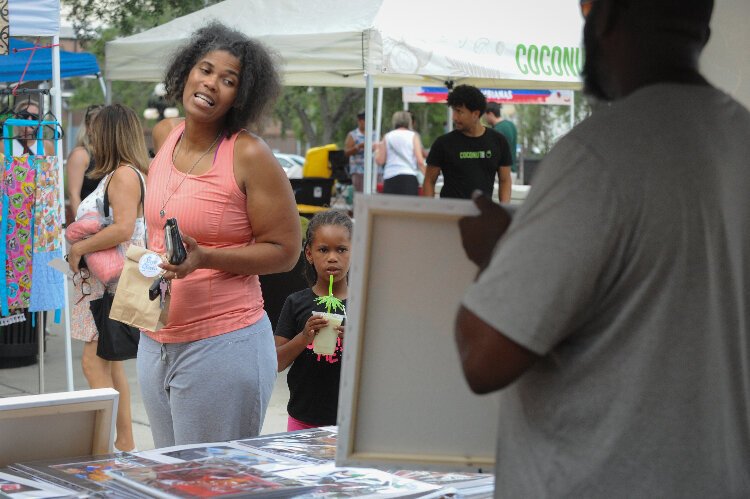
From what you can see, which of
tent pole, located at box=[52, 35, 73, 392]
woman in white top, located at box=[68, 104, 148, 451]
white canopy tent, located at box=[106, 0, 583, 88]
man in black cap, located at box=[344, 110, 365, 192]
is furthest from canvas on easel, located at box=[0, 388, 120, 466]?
man in black cap, located at box=[344, 110, 365, 192]

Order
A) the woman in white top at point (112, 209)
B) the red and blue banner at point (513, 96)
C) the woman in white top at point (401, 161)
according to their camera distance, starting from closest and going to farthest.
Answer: the woman in white top at point (112, 209) → the woman in white top at point (401, 161) → the red and blue banner at point (513, 96)

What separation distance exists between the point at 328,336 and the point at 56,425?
123cm

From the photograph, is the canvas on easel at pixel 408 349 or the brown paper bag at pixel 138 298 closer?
the canvas on easel at pixel 408 349

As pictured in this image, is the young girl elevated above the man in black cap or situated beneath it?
situated beneath

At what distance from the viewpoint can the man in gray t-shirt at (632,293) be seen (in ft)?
4.59

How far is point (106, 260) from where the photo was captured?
541 centimetres

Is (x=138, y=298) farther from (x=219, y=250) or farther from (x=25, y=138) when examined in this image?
(x=25, y=138)

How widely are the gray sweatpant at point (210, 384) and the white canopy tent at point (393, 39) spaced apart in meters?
4.12

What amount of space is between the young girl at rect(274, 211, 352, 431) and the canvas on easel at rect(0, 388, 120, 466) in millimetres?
1137

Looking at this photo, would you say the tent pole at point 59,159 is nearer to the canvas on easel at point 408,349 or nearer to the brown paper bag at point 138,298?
the brown paper bag at point 138,298

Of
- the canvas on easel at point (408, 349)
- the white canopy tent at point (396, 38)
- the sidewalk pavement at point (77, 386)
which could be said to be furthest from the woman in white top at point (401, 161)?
the canvas on easel at point (408, 349)

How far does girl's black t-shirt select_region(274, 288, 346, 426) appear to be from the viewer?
12.4 ft

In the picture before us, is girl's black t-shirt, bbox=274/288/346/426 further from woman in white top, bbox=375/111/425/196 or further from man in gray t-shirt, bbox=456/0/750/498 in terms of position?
woman in white top, bbox=375/111/425/196

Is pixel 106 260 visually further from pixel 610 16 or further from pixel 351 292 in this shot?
pixel 610 16
